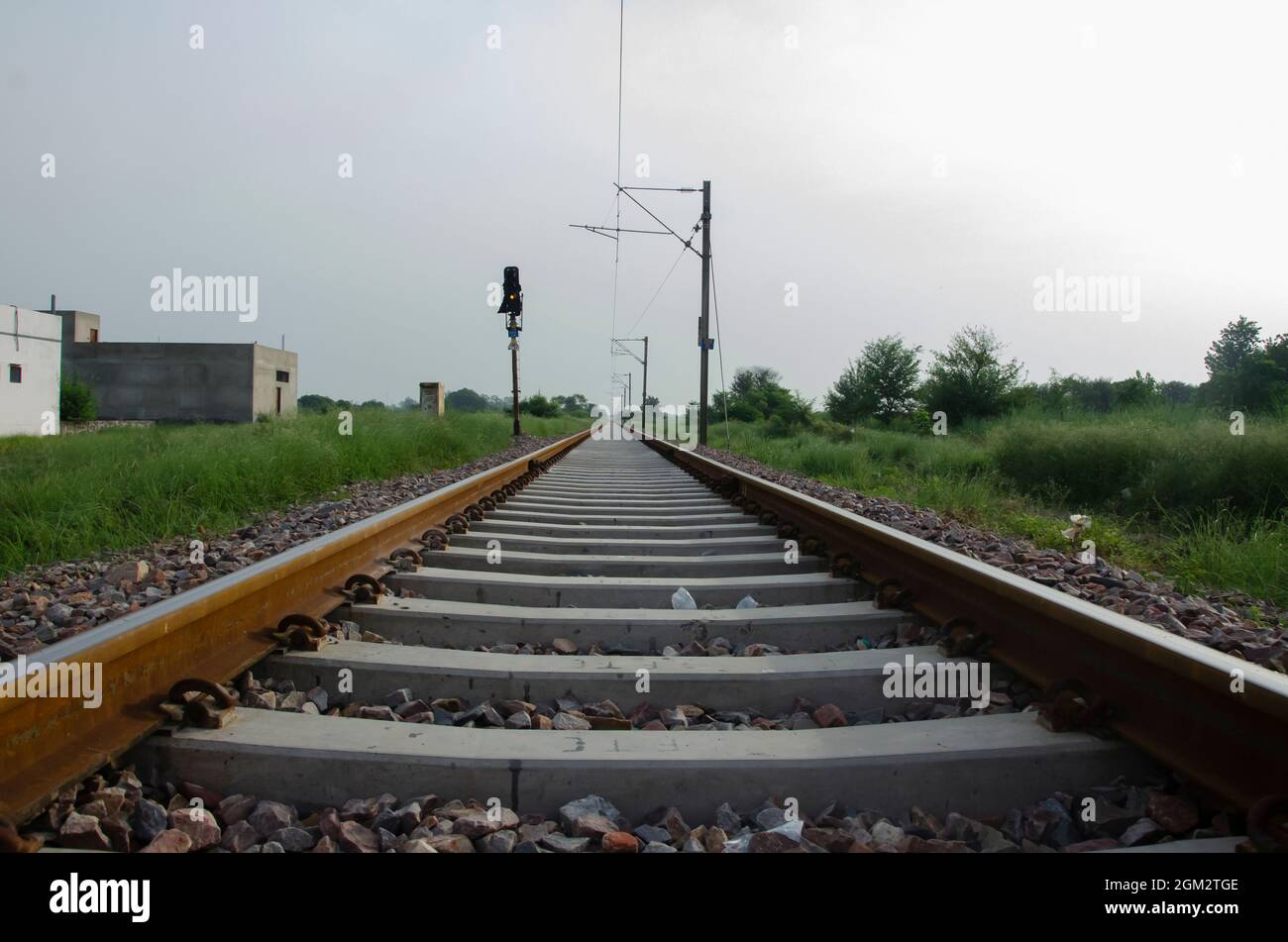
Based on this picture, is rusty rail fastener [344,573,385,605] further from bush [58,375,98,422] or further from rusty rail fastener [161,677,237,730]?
bush [58,375,98,422]

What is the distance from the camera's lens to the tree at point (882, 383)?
4656 cm

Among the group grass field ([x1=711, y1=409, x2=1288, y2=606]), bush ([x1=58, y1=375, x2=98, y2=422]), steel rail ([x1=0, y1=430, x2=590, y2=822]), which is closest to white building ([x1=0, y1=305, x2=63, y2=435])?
bush ([x1=58, y1=375, x2=98, y2=422])

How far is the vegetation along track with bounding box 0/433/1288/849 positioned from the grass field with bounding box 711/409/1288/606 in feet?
8.16

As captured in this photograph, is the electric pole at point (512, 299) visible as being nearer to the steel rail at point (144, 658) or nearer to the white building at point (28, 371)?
the steel rail at point (144, 658)

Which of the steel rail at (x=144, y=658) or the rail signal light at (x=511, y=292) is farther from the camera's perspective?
the rail signal light at (x=511, y=292)

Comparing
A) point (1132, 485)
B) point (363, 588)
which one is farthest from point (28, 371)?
point (1132, 485)

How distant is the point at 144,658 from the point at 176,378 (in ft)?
184

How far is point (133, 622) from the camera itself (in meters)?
1.84

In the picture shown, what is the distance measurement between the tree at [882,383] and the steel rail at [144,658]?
148 ft

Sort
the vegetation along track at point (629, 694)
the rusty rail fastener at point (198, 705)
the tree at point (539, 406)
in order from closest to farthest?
the vegetation along track at point (629, 694), the rusty rail fastener at point (198, 705), the tree at point (539, 406)

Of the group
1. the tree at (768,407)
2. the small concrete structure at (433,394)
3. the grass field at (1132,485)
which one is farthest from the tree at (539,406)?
the grass field at (1132,485)
